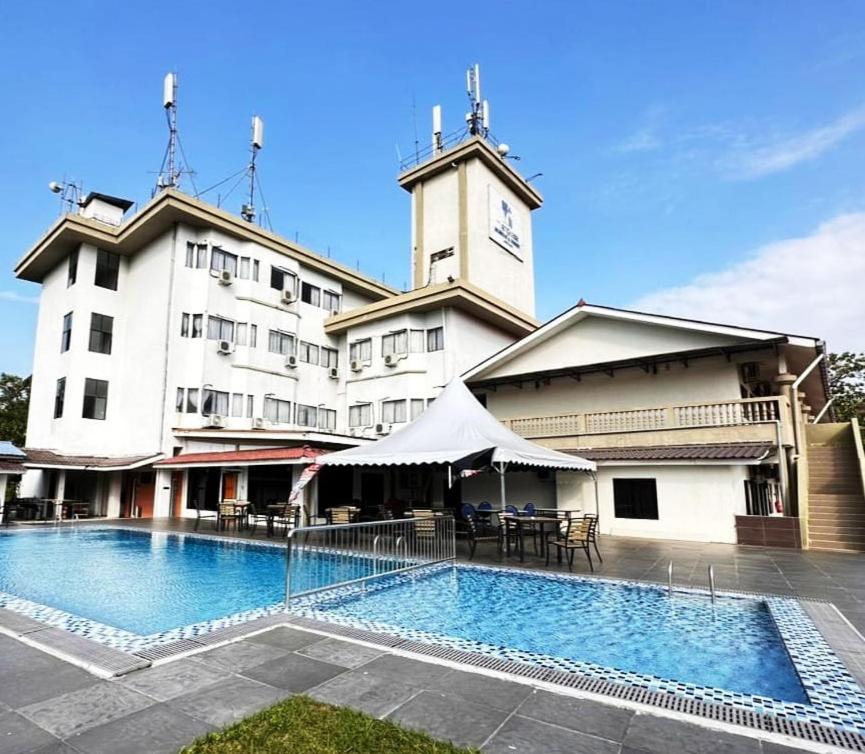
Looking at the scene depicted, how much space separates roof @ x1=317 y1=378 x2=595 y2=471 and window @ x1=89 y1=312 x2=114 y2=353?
1748 centimetres

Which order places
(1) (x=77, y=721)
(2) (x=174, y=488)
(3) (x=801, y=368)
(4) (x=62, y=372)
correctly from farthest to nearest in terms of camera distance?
(4) (x=62, y=372) < (2) (x=174, y=488) < (3) (x=801, y=368) < (1) (x=77, y=721)

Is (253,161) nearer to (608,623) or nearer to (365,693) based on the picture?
(608,623)

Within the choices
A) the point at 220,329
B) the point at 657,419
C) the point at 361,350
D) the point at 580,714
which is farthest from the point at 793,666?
the point at 220,329

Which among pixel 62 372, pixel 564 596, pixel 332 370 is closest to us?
pixel 564 596

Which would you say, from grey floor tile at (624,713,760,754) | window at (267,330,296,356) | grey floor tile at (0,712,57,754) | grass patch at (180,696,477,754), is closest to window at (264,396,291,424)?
window at (267,330,296,356)

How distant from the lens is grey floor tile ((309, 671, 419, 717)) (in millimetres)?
3922

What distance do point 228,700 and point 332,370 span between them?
2427cm

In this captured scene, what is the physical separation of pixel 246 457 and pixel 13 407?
2822 centimetres

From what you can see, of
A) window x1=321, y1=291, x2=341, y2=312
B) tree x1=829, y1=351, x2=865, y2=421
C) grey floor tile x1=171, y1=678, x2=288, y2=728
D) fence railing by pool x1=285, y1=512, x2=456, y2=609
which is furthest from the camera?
tree x1=829, y1=351, x2=865, y2=421

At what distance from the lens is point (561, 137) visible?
18.2 m

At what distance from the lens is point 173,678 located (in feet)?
14.5

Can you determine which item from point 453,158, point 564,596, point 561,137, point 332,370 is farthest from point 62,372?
point 564,596

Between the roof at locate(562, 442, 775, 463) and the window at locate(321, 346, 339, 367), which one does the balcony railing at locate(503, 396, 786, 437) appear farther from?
the window at locate(321, 346, 339, 367)

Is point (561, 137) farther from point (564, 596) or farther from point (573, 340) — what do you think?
point (564, 596)
